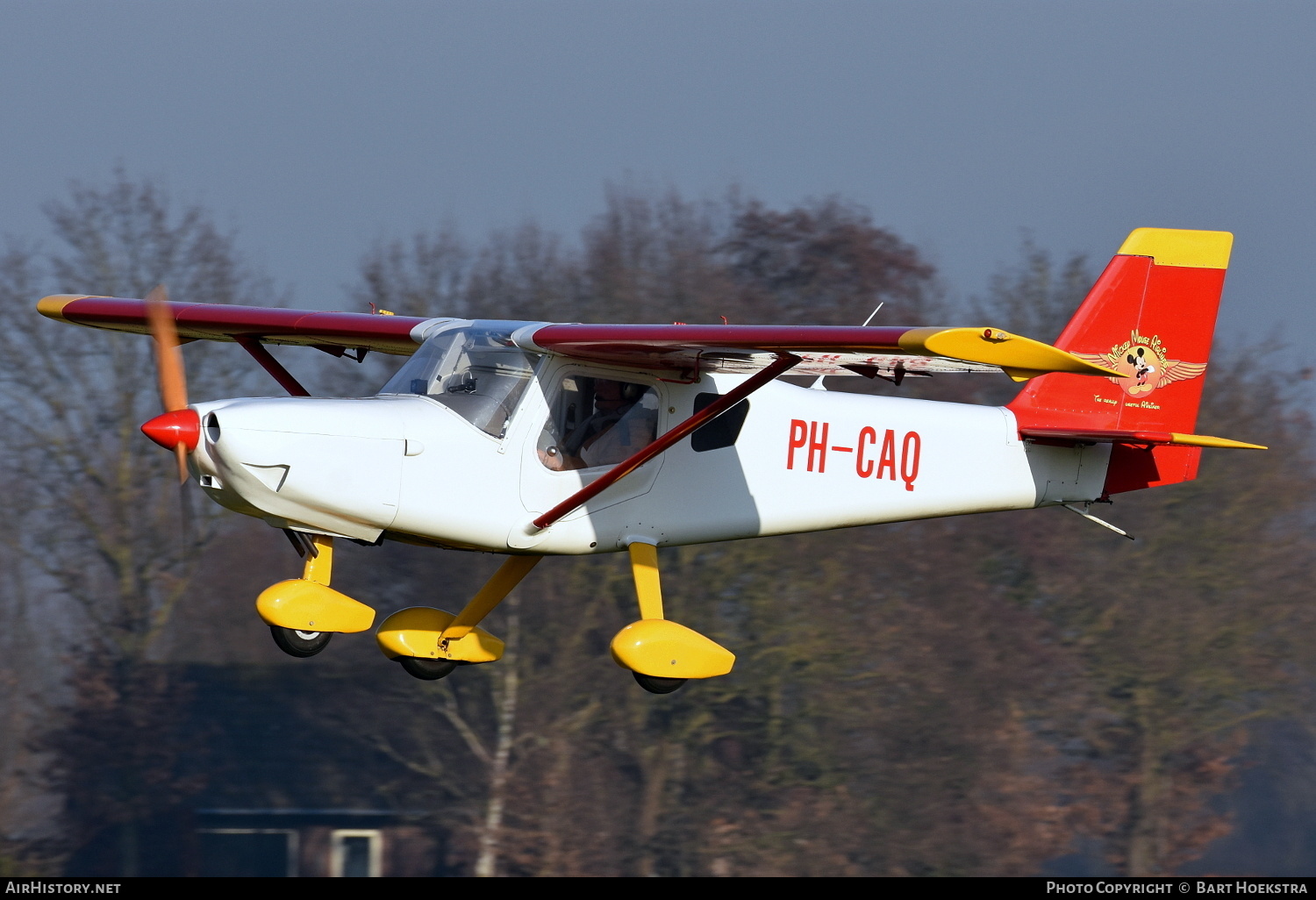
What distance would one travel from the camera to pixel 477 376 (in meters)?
8.86

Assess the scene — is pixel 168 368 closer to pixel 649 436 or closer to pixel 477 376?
pixel 477 376

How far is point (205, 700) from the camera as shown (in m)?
32.8

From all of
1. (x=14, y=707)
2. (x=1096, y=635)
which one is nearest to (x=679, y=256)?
(x=1096, y=635)

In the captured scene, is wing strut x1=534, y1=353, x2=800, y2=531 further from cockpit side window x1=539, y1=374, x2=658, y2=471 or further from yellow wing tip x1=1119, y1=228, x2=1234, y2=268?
yellow wing tip x1=1119, y1=228, x2=1234, y2=268

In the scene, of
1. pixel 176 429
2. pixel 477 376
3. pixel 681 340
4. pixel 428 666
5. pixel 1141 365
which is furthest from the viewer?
pixel 1141 365

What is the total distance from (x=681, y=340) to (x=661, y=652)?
196 centimetres

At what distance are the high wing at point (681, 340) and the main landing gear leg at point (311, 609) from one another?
5.45 feet

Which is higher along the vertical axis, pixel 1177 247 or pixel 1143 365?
pixel 1177 247

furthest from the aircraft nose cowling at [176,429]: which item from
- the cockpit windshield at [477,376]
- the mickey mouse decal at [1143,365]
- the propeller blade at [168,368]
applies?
the mickey mouse decal at [1143,365]

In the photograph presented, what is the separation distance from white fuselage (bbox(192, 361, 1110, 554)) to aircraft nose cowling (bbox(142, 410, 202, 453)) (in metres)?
0.06

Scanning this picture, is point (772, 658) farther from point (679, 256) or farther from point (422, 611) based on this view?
point (422, 611)

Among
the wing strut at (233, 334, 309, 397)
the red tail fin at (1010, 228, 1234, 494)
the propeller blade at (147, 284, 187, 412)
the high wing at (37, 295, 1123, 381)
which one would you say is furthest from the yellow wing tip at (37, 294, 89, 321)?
the red tail fin at (1010, 228, 1234, 494)

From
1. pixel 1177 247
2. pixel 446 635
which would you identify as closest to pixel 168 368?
pixel 446 635

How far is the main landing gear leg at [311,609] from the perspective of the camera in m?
8.92
